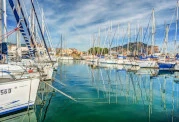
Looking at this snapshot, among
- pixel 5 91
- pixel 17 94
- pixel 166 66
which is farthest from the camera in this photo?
pixel 166 66

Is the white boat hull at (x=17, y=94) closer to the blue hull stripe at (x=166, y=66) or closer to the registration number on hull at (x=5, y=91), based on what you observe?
the registration number on hull at (x=5, y=91)

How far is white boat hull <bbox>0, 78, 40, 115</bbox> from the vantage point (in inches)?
482

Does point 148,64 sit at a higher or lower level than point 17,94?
lower

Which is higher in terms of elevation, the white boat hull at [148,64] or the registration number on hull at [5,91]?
the registration number on hull at [5,91]

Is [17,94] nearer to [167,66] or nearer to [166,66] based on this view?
[166,66]

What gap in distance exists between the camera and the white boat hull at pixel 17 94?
40.2ft

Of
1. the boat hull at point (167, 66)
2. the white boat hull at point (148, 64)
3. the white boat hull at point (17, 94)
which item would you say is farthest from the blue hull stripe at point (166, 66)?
the white boat hull at point (17, 94)

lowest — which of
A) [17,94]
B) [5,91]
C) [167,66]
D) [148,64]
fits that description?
[167,66]

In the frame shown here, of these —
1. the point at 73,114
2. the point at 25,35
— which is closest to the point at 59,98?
the point at 73,114

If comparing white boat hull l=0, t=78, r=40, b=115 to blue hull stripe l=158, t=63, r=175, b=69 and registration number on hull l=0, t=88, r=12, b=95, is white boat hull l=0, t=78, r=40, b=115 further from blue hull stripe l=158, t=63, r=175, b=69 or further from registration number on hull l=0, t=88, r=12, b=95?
blue hull stripe l=158, t=63, r=175, b=69

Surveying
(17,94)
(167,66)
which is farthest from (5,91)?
(167,66)

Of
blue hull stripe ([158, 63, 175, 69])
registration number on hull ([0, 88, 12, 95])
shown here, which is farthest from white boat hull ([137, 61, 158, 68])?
registration number on hull ([0, 88, 12, 95])

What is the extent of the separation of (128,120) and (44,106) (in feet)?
23.1

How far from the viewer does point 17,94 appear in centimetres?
1288
